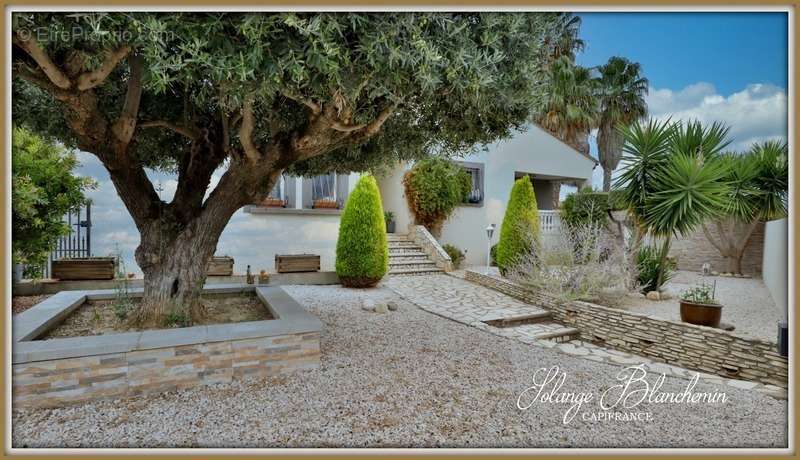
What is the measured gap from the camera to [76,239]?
23.2 feet

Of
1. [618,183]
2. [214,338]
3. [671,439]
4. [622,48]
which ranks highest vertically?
[622,48]

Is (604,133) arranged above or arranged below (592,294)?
above

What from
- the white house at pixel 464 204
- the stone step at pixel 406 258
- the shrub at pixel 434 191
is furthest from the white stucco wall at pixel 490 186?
the stone step at pixel 406 258

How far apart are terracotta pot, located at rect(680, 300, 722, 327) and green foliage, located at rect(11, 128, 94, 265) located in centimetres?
888

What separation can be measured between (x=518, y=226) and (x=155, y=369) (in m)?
7.29

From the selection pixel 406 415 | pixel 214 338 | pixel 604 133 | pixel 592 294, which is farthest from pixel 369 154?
pixel 604 133

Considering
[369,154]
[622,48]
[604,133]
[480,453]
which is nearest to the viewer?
[480,453]

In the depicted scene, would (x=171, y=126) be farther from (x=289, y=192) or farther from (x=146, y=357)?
(x=289, y=192)

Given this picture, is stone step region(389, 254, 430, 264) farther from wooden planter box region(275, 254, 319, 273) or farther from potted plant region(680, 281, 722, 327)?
potted plant region(680, 281, 722, 327)

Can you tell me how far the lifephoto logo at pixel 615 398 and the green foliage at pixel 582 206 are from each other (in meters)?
7.55

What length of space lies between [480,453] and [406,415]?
0.63m

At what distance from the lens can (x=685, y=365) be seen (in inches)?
196

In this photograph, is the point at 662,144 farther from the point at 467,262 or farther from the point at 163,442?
the point at 163,442

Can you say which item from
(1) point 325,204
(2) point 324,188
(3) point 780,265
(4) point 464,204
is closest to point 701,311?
(3) point 780,265
